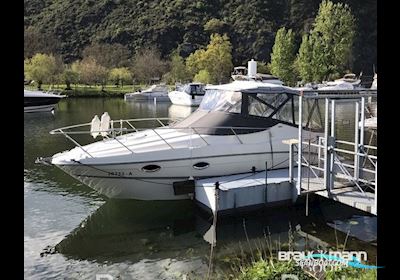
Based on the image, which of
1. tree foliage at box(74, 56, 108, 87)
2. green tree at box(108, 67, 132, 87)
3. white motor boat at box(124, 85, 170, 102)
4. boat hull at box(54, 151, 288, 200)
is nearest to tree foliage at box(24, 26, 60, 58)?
tree foliage at box(74, 56, 108, 87)

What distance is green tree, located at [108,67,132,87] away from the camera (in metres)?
67.0

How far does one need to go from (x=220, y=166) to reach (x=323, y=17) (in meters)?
60.2

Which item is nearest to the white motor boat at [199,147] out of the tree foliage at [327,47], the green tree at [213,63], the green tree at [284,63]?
the tree foliage at [327,47]

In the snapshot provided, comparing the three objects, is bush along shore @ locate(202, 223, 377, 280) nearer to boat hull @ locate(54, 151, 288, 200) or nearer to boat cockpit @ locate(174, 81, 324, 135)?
boat hull @ locate(54, 151, 288, 200)

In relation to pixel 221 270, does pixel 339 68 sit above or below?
above

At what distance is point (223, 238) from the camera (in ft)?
32.9

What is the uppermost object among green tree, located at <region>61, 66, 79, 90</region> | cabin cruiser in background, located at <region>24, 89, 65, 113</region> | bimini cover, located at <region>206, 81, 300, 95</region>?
green tree, located at <region>61, 66, 79, 90</region>

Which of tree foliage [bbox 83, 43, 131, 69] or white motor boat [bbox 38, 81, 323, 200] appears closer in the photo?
white motor boat [bbox 38, 81, 323, 200]

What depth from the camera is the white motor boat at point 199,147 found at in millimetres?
11133

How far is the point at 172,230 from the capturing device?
10.6 m

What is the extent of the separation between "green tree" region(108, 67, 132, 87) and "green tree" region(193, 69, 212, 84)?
10.3 metres

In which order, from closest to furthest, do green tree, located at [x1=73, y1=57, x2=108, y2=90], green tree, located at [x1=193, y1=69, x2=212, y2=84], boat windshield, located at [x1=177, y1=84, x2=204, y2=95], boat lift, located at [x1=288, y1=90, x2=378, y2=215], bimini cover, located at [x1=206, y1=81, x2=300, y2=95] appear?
boat lift, located at [x1=288, y1=90, x2=378, y2=215]
bimini cover, located at [x1=206, y1=81, x2=300, y2=95]
boat windshield, located at [x1=177, y1=84, x2=204, y2=95]
green tree, located at [x1=193, y1=69, x2=212, y2=84]
green tree, located at [x1=73, y1=57, x2=108, y2=90]
